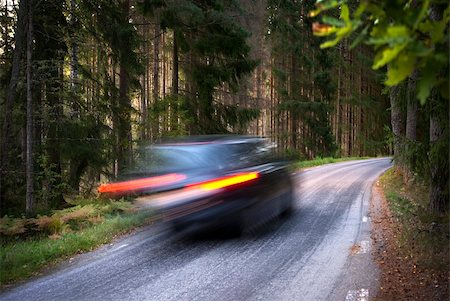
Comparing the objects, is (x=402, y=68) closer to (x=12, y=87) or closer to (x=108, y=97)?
(x=12, y=87)

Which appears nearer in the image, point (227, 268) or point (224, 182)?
point (227, 268)

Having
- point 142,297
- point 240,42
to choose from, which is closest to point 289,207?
point 142,297

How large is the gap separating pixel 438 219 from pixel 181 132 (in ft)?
40.8

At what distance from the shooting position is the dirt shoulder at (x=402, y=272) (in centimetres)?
574

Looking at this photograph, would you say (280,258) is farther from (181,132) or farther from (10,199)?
(181,132)

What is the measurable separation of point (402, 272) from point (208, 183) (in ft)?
11.4

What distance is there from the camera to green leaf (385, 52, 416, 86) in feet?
6.22

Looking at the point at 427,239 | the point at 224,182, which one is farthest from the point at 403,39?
the point at 224,182

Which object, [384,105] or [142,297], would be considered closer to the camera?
[142,297]

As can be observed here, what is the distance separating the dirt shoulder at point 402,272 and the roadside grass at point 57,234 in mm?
4549

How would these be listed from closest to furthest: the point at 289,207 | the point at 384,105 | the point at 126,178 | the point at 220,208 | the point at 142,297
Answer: the point at 142,297
the point at 220,208
the point at 126,178
the point at 289,207
the point at 384,105

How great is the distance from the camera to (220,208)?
8.02m

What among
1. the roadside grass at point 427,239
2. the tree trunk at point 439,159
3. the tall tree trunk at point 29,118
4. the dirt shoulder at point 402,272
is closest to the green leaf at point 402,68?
the dirt shoulder at point 402,272

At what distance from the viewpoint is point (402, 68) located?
6.30 feet
